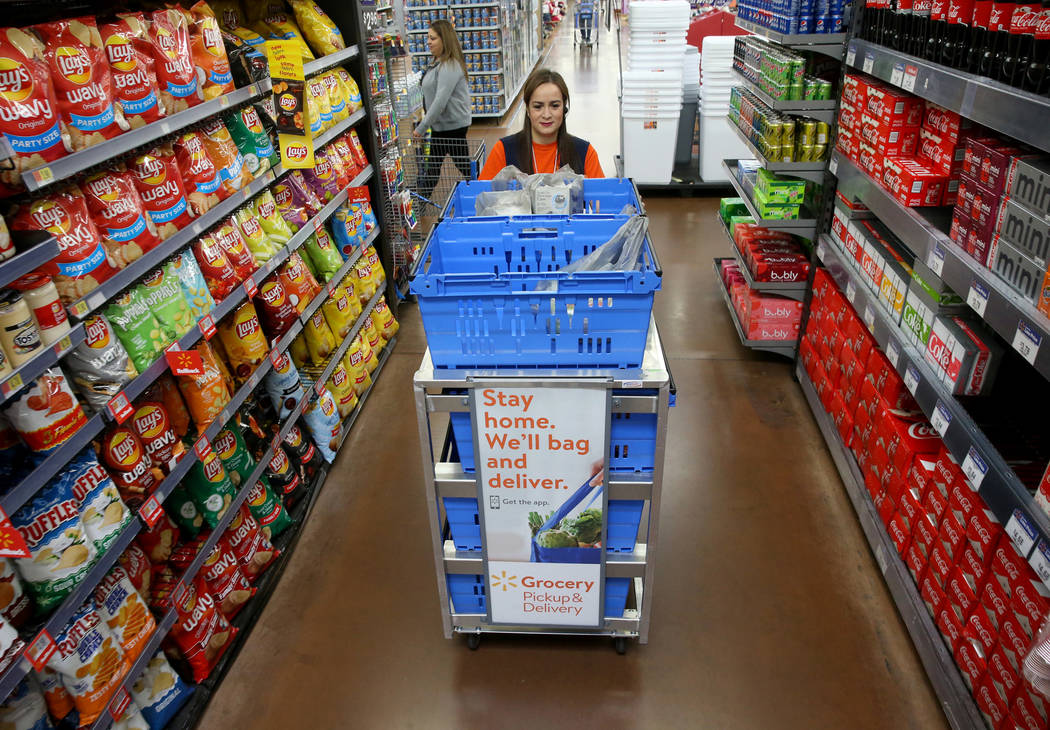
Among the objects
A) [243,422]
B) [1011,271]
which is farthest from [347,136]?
[1011,271]

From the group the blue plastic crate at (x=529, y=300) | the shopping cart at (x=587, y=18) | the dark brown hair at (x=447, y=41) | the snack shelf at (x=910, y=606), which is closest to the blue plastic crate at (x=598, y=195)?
the blue plastic crate at (x=529, y=300)

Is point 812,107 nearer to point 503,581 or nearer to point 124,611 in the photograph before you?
point 503,581

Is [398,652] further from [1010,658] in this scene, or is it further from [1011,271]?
[1011,271]

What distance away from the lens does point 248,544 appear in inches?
108

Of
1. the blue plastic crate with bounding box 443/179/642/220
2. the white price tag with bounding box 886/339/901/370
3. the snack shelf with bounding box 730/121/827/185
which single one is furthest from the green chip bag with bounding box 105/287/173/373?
the snack shelf with bounding box 730/121/827/185

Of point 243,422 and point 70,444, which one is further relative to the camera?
point 243,422

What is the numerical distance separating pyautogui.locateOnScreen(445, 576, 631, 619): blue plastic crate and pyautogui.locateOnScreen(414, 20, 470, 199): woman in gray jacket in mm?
4092

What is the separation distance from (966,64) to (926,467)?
1.35 m

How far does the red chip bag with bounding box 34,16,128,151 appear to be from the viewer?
1.83 metres

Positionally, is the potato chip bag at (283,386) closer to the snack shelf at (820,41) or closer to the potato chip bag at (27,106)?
the potato chip bag at (27,106)

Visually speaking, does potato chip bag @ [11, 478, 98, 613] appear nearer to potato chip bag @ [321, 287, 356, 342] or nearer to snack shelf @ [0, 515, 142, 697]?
snack shelf @ [0, 515, 142, 697]

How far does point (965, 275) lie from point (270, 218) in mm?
2637

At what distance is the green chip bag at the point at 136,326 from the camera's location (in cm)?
210

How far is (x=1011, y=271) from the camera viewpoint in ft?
6.31
